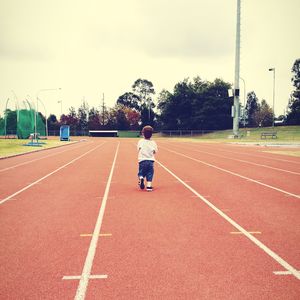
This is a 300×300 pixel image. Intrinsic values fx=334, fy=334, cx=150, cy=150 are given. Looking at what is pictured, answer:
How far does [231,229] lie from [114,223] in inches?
81.8

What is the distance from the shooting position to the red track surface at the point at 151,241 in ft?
11.8

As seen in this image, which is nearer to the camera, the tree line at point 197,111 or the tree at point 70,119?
the tree line at point 197,111

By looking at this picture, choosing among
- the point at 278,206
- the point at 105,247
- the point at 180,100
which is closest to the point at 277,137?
the point at 180,100

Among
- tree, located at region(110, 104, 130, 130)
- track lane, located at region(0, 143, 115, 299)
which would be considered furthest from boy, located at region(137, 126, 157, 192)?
tree, located at region(110, 104, 130, 130)

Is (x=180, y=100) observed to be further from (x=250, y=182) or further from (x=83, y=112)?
(x=250, y=182)

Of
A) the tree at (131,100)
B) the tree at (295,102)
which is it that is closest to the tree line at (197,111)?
the tree at (295,102)

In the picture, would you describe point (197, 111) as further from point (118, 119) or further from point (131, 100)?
point (131, 100)

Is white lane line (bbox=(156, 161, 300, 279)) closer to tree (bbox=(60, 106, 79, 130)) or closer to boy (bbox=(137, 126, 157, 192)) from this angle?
boy (bbox=(137, 126, 157, 192))

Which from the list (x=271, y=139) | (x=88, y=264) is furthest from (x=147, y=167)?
(x=271, y=139)

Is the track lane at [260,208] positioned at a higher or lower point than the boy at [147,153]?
lower

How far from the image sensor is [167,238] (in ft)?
17.2

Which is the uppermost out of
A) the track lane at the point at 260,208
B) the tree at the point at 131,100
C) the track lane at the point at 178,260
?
the tree at the point at 131,100

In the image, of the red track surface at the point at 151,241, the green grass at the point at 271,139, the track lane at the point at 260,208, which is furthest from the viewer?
the green grass at the point at 271,139

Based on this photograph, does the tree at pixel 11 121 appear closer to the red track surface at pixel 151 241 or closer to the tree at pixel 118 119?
the tree at pixel 118 119
